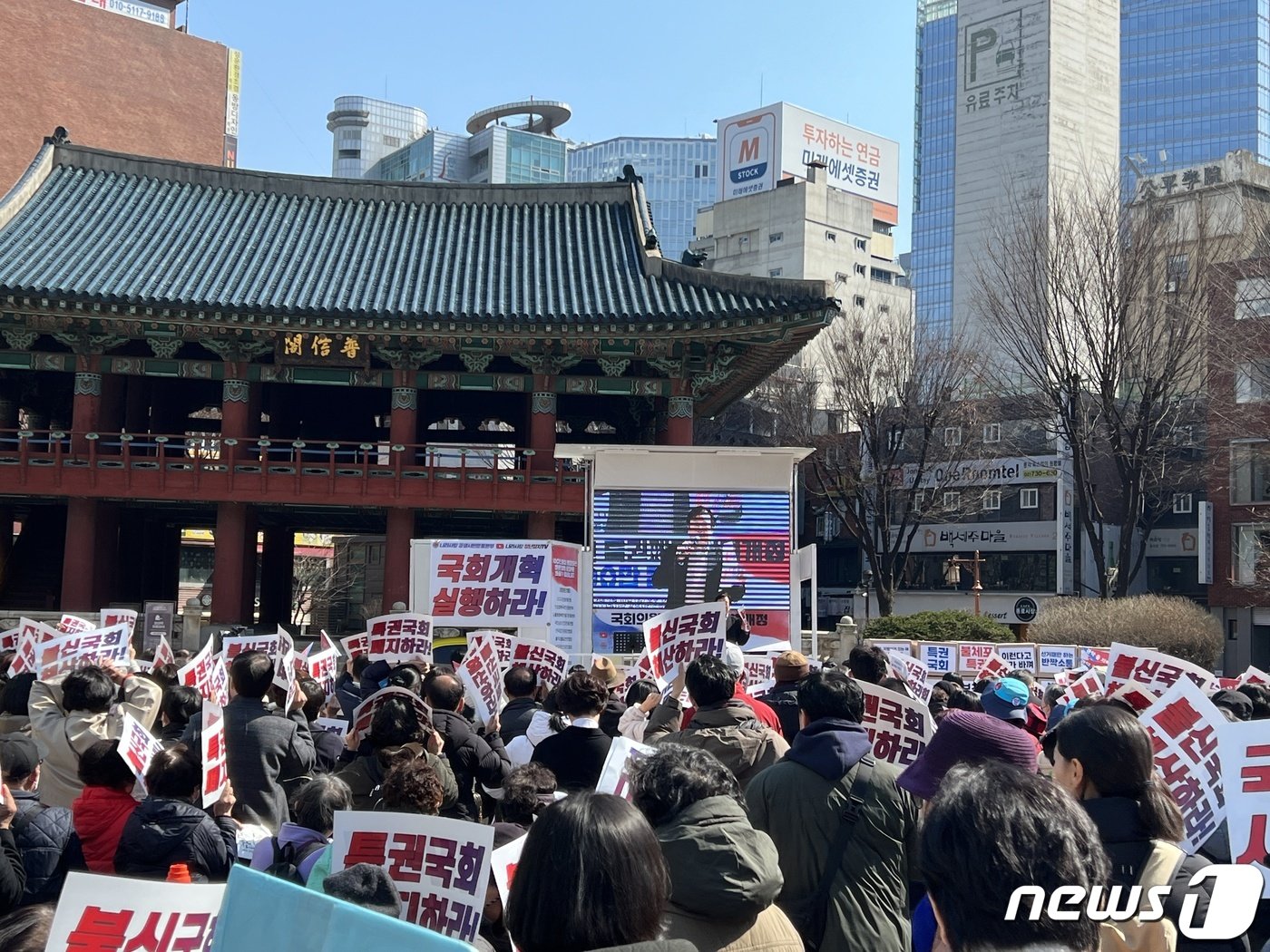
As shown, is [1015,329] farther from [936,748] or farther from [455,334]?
[936,748]

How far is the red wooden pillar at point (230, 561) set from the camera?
24109mm

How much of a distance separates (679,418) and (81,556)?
11.9m

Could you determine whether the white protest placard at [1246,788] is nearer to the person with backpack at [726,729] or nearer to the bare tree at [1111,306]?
the person with backpack at [726,729]

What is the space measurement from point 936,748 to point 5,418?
87.4 ft

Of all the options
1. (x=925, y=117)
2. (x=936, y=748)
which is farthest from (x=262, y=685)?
(x=925, y=117)

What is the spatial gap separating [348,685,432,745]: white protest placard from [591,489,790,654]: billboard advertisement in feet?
37.4

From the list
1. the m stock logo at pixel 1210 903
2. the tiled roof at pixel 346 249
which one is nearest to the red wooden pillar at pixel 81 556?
the tiled roof at pixel 346 249

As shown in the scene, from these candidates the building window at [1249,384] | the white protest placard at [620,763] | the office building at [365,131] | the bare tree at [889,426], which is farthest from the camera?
the office building at [365,131]

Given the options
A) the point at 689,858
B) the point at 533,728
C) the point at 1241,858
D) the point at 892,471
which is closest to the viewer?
the point at 689,858

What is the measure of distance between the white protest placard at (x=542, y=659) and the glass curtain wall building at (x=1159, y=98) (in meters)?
88.1

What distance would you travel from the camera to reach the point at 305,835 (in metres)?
4.79

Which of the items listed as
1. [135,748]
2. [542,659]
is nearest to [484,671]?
[542,659]

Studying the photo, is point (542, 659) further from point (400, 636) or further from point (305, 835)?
point (305, 835)

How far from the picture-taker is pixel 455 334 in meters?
23.8
